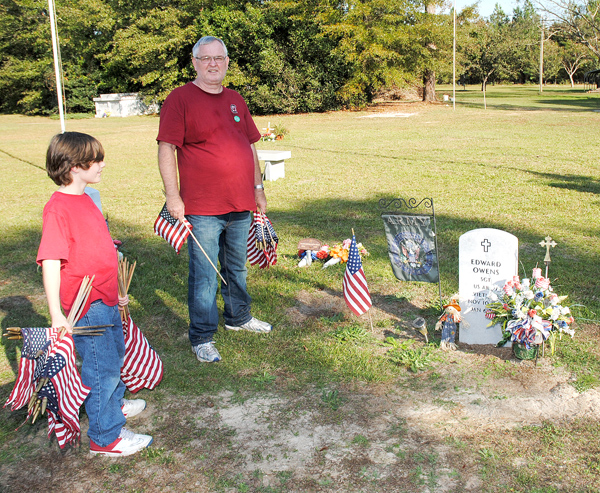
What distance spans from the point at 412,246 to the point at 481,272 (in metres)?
0.60

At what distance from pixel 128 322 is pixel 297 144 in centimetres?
1450

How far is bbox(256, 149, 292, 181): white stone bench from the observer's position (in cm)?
1077

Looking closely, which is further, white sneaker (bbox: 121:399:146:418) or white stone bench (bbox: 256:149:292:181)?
white stone bench (bbox: 256:149:292:181)

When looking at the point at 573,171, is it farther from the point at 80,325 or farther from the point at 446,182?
the point at 80,325

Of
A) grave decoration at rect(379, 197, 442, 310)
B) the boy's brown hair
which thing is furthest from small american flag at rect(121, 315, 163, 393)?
grave decoration at rect(379, 197, 442, 310)

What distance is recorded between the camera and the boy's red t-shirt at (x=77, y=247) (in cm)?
250

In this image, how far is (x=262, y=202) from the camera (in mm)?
4172

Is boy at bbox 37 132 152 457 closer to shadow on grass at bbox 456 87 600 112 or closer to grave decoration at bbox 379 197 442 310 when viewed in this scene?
grave decoration at bbox 379 197 442 310

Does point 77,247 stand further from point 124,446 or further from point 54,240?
point 124,446

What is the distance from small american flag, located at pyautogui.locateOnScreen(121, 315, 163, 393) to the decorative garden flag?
2.04m

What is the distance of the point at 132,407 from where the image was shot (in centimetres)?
333

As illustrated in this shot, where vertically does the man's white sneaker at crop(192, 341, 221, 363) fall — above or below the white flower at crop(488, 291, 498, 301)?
below

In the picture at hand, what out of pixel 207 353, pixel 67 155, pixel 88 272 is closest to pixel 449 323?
pixel 207 353

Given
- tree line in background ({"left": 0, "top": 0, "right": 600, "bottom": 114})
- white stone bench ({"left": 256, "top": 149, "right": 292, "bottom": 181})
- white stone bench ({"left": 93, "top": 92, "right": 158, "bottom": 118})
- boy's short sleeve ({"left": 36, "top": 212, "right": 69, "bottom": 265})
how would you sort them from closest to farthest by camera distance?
boy's short sleeve ({"left": 36, "top": 212, "right": 69, "bottom": 265}) < white stone bench ({"left": 256, "top": 149, "right": 292, "bottom": 181}) < tree line in background ({"left": 0, "top": 0, "right": 600, "bottom": 114}) < white stone bench ({"left": 93, "top": 92, "right": 158, "bottom": 118})
